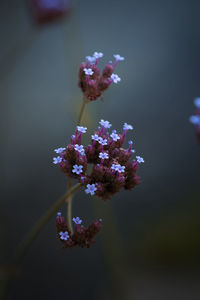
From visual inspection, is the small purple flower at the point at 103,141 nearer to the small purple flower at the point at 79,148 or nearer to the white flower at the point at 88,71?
the small purple flower at the point at 79,148

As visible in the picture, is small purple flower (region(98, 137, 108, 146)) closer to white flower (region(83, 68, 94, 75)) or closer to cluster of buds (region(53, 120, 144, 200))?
cluster of buds (region(53, 120, 144, 200))

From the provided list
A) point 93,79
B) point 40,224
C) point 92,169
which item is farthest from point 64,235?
point 93,79

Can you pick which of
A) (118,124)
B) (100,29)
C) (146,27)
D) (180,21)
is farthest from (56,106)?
(180,21)

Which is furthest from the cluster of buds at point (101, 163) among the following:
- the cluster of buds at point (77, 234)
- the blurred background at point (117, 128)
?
the blurred background at point (117, 128)

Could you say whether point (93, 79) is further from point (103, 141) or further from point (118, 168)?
point (118, 168)

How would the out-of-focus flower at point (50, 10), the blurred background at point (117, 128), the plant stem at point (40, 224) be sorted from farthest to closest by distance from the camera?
the blurred background at point (117, 128) → the out-of-focus flower at point (50, 10) → the plant stem at point (40, 224)
